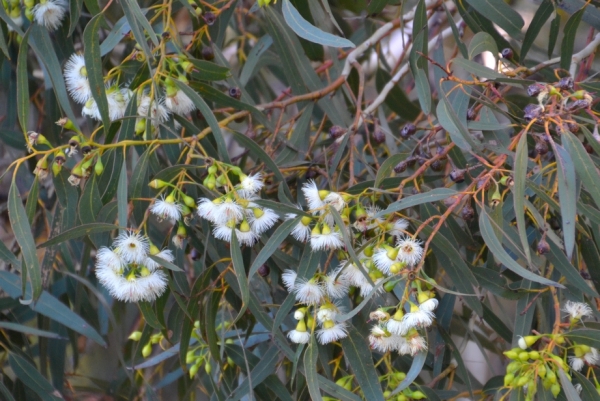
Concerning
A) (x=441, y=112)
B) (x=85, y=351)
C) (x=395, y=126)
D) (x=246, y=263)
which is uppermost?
(x=441, y=112)

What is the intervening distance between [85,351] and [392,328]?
1.61 m

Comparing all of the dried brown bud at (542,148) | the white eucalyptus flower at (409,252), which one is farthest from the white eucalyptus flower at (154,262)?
the dried brown bud at (542,148)

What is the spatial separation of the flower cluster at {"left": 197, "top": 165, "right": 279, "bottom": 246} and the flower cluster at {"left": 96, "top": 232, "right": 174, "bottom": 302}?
97mm

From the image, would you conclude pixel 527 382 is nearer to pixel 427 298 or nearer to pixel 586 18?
pixel 427 298

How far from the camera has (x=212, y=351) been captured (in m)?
1.08

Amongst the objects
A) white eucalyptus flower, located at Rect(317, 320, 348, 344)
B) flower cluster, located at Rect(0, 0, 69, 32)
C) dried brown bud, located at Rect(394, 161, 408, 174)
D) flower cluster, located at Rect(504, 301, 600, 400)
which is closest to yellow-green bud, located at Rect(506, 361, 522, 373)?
flower cluster, located at Rect(504, 301, 600, 400)

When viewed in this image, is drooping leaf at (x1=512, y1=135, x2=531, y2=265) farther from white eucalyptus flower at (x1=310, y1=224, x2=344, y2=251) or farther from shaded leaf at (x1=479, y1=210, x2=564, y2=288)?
white eucalyptus flower at (x1=310, y1=224, x2=344, y2=251)

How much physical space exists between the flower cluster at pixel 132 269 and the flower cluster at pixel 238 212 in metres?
0.10

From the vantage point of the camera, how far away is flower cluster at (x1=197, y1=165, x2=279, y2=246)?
948 millimetres

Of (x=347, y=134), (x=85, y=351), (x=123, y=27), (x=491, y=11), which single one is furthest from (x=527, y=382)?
(x=85, y=351)

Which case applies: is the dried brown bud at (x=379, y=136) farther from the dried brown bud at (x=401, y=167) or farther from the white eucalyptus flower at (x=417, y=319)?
the white eucalyptus flower at (x=417, y=319)

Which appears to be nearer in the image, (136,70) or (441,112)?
(441,112)

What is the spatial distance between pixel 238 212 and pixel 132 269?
0.18 m

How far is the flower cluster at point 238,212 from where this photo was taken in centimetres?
95
